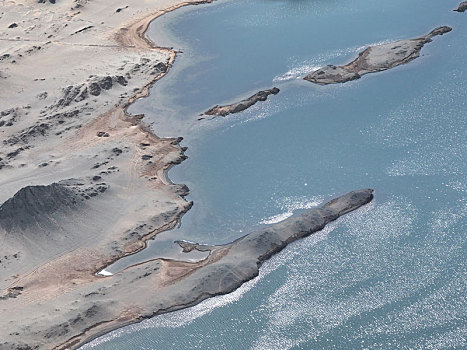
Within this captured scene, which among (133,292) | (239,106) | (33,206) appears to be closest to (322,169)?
(239,106)

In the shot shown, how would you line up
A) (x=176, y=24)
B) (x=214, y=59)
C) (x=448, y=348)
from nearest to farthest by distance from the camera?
(x=448, y=348)
(x=214, y=59)
(x=176, y=24)

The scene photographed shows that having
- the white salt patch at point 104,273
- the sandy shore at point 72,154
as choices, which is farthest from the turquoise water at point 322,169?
the sandy shore at point 72,154

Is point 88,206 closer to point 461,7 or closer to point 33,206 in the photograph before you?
point 33,206

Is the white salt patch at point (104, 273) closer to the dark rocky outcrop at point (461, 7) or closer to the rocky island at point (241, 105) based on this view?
the rocky island at point (241, 105)

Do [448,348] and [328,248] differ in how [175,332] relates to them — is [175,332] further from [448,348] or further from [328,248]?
[448,348]

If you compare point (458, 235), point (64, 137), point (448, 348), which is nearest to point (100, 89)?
point (64, 137)
